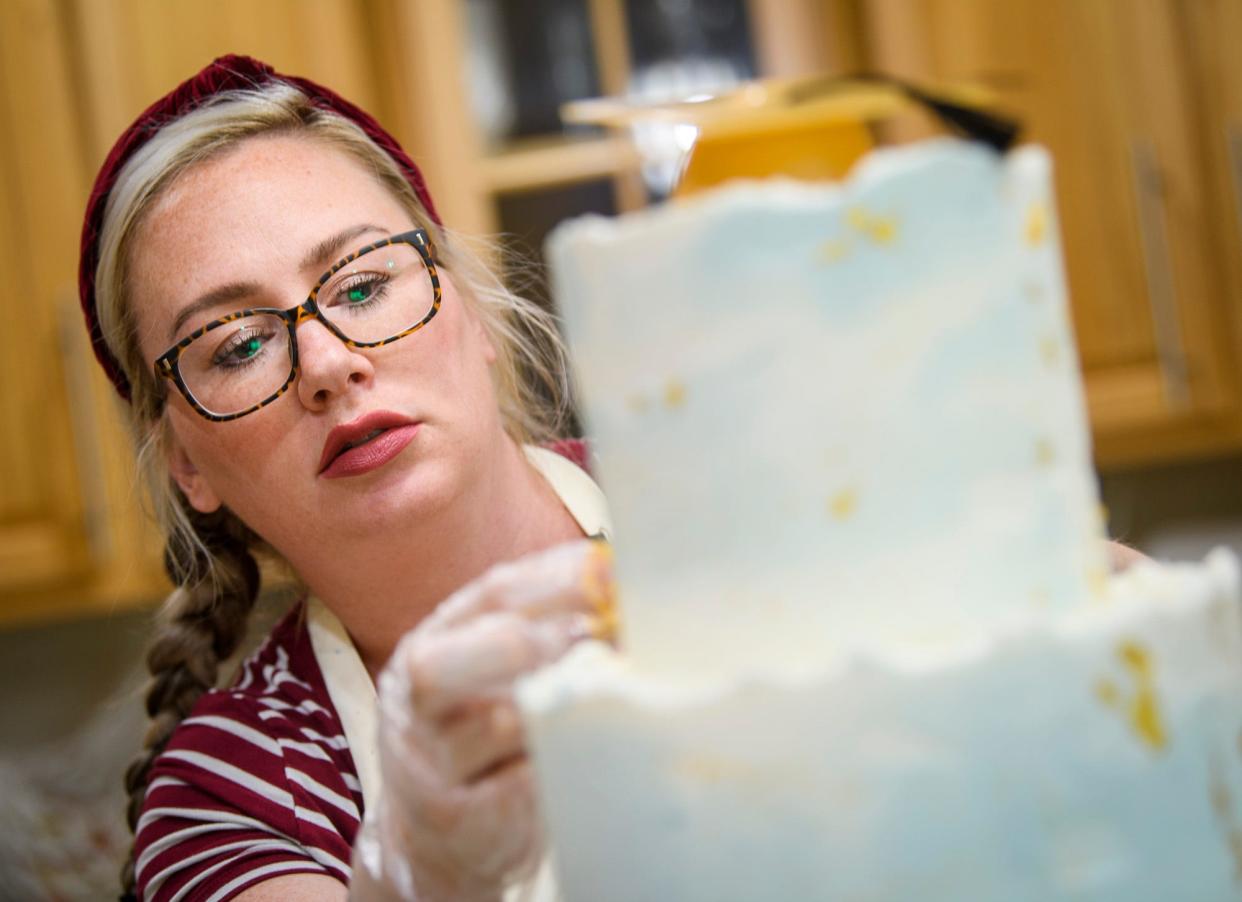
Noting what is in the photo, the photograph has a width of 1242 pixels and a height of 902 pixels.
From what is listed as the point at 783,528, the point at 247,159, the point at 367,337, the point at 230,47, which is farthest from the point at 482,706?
the point at 230,47

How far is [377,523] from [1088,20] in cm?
146

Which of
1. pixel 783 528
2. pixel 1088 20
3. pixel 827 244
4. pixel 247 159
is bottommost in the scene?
pixel 783 528

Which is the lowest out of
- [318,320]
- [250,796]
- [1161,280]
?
[250,796]

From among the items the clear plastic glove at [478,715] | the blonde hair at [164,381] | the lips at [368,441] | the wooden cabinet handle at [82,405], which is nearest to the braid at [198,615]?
the blonde hair at [164,381]

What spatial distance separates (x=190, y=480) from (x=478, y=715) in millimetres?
628

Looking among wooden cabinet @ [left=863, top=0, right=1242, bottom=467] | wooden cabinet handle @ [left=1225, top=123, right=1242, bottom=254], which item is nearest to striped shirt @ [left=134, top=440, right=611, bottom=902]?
→ wooden cabinet @ [left=863, top=0, right=1242, bottom=467]

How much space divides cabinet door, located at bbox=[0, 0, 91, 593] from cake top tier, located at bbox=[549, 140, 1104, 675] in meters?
1.68

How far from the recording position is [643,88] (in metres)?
2.11

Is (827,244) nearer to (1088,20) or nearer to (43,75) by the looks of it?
(1088,20)

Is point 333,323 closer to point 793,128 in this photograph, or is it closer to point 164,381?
point 164,381

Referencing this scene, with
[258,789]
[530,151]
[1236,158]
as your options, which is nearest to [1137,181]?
[1236,158]

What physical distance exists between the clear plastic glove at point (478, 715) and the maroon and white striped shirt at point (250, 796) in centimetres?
28

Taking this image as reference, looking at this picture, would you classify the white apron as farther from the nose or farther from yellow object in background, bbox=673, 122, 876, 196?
yellow object in background, bbox=673, 122, 876, 196

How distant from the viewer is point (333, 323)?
91 cm
